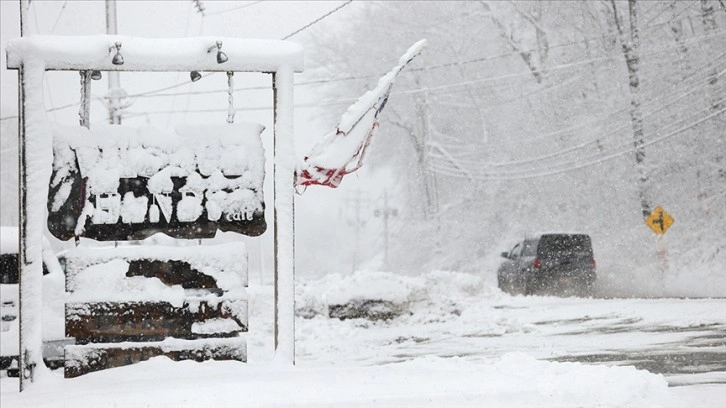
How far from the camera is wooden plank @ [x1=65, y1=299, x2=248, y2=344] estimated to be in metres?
8.14

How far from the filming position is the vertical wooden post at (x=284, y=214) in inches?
327

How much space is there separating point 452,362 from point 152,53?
12.3 feet

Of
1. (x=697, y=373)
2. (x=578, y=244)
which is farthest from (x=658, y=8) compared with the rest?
(x=697, y=373)

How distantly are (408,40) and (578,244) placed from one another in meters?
26.4

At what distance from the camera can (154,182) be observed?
8281mm

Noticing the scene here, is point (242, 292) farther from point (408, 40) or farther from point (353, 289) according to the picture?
point (408, 40)

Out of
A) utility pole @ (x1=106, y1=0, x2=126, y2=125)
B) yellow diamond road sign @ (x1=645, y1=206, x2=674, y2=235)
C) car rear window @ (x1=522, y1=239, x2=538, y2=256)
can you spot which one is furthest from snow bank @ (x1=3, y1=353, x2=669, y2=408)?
yellow diamond road sign @ (x1=645, y1=206, x2=674, y2=235)

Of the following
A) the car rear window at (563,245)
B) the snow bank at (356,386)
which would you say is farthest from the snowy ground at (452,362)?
the car rear window at (563,245)

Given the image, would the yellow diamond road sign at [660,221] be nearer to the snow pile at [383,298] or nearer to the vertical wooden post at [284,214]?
the snow pile at [383,298]

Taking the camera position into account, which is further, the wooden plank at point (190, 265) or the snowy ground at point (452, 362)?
the wooden plank at point (190, 265)

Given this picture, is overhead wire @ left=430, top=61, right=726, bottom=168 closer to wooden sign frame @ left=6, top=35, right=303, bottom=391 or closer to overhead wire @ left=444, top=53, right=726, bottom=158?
overhead wire @ left=444, top=53, right=726, bottom=158

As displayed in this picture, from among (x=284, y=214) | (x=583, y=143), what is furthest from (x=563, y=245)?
(x=284, y=214)

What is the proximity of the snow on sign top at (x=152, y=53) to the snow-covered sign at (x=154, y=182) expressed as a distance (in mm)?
558

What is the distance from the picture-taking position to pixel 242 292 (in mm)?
8352
